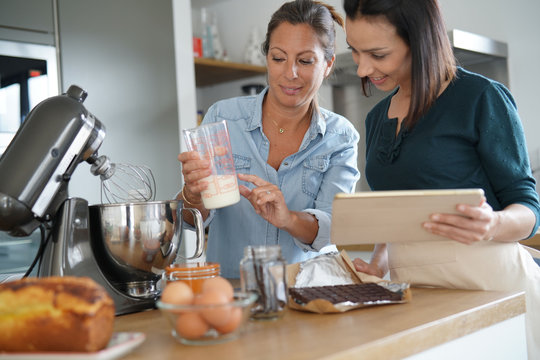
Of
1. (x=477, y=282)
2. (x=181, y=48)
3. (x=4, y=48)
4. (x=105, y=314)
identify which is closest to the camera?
(x=105, y=314)

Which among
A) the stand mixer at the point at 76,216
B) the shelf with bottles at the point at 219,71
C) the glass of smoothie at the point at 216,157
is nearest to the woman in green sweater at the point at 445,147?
the glass of smoothie at the point at 216,157

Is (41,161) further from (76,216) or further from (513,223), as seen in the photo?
(513,223)

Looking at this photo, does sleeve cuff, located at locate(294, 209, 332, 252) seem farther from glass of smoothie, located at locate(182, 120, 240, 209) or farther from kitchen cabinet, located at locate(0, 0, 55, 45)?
kitchen cabinet, located at locate(0, 0, 55, 45)

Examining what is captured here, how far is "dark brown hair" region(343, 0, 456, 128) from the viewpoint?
1288mm

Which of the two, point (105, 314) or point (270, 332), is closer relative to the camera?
point (105, 314)

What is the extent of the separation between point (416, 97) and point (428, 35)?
0.14 metres

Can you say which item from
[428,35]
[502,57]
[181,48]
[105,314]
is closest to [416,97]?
[428,35]

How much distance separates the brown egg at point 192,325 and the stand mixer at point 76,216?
32 cm

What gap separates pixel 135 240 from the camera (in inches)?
43.9

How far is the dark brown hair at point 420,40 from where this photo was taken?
1.29m

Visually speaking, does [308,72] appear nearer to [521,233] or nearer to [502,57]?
[521,233]

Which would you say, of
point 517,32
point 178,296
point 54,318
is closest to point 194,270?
point 178,296

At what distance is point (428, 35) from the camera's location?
1295 mm

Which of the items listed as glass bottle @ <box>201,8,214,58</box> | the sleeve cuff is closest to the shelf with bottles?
glass bottle @ <box>201,8,214,58</box>
